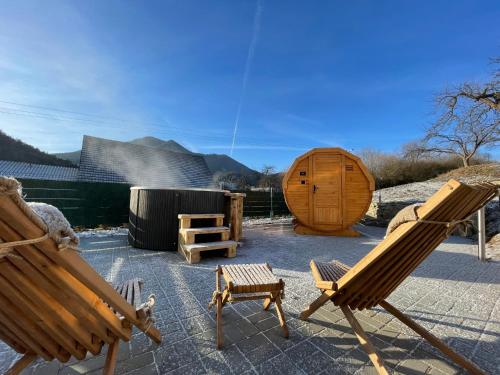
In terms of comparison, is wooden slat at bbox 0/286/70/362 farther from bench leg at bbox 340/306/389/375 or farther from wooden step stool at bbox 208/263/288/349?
bench leg at bbox 340/306/389/375

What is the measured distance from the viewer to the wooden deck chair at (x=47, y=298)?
2.45 feet

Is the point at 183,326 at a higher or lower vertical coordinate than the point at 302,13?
lower

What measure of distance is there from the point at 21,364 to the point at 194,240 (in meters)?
3.03

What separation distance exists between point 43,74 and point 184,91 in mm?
5991

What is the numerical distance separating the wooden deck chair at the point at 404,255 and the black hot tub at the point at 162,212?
344cm

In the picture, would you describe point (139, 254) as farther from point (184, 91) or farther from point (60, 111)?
point (60, 111)

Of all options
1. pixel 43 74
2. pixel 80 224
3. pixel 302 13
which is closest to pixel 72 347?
pixel 80 224

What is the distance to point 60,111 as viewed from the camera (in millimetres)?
16234

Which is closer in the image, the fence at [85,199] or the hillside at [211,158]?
the fence at [85,199]

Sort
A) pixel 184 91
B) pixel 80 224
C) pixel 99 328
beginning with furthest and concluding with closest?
1. pixel 184 91
2. pixel 80 224
3. pixel 99 328

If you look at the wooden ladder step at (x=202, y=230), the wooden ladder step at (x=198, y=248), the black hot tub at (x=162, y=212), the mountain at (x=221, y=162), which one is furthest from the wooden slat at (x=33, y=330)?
the mountain at (x=221, y=162)

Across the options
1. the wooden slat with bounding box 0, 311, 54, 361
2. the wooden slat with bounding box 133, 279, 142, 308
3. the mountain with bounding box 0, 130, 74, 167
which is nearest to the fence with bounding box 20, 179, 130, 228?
the wooden slat with bounding box 133, 279, 142, 308

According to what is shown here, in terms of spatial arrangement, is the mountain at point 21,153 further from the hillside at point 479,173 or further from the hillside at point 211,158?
the hillside at point 479,173

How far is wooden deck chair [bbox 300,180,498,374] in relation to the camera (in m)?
1.28
